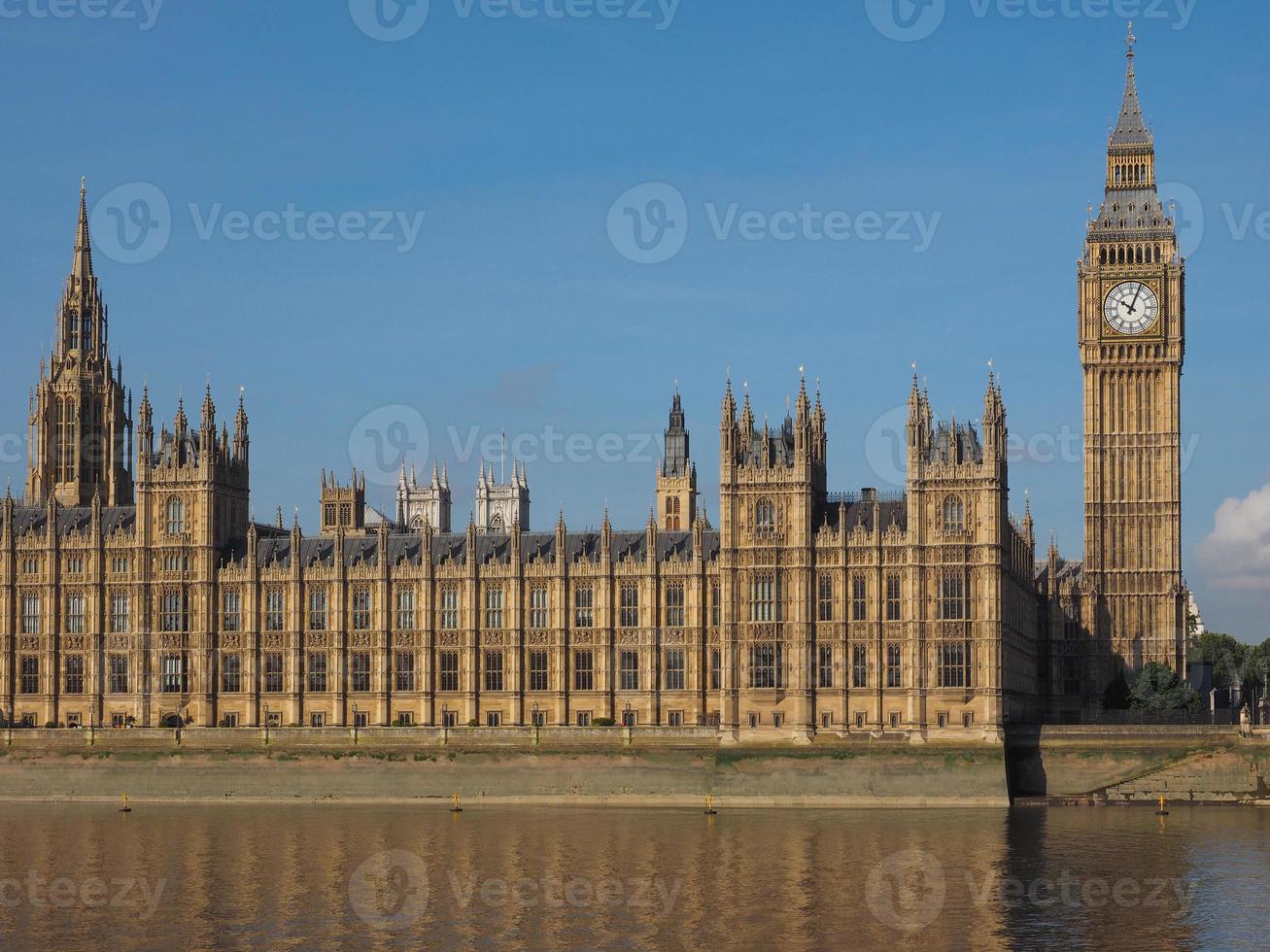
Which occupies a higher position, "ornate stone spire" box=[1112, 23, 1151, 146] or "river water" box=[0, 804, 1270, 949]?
"ornate stone spire" box=[1112, 23, 1151, 146]

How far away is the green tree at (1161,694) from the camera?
159 m

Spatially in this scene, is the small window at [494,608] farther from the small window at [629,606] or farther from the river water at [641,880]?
the river water at [641,880]

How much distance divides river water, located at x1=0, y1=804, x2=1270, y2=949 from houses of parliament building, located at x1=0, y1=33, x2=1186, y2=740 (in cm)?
1404

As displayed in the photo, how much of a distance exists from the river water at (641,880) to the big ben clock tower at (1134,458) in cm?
4569

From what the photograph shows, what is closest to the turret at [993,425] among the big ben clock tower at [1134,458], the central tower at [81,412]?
the big ben clock tower at [1134,458]

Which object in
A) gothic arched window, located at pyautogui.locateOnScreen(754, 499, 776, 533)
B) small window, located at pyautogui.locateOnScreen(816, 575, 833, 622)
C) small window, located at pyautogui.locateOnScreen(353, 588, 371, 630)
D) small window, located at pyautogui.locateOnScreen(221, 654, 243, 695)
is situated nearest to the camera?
small window, located at pyautogui.locateOnScreen(816, 575, 833, 622)

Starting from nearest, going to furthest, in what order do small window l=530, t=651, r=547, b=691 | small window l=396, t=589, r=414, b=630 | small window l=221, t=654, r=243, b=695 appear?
1. small window l=530, t=651, r=547, b=691
2. small window l=396, t=589, r=414, b=630
3. small window l=221, t=654, r=243, b=695

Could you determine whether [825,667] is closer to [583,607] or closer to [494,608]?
[583,607]

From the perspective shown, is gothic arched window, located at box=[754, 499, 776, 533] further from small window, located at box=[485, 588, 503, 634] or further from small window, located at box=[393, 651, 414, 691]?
small window, located at box=[393, 651, 414, 691]

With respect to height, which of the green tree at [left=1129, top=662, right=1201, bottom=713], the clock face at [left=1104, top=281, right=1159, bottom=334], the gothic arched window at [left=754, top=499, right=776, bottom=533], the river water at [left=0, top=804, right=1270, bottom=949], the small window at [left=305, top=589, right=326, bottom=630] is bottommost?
the river water at [left=0, top=804, right=1270, bottom=949]

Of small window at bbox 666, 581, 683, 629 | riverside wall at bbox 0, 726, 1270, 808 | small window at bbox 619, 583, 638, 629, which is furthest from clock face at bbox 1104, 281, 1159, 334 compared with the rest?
small window at bbox 619, 583, 638, 629

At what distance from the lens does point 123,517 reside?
160 metres

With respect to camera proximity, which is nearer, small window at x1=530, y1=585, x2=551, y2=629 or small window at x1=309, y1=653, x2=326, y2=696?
small window at x1=530, y1=585, x2=551, y2=629

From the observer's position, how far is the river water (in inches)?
3273
